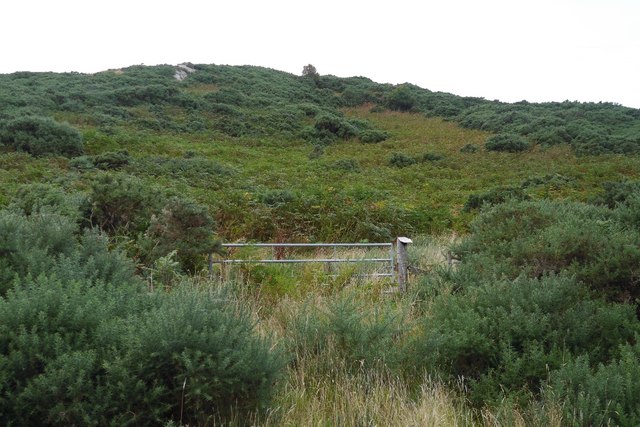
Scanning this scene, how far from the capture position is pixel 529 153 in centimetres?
2522

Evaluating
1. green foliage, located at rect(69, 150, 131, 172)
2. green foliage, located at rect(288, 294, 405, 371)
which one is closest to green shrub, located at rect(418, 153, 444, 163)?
green foliage, located at rect(69, 150, 131, 172)

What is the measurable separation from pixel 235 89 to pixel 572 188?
25.6 meters

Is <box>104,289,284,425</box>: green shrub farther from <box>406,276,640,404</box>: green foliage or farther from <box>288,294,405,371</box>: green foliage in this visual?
<box>406,276,640,404</box>: green foliage

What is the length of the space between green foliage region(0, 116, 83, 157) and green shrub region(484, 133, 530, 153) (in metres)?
17.5

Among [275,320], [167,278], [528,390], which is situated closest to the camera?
[528,390]

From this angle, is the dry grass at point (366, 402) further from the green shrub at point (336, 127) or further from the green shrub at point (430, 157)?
the green shrub at point (336, 127)

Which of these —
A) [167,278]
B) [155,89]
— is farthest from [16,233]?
[155,89]

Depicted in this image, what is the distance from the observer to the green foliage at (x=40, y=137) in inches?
709

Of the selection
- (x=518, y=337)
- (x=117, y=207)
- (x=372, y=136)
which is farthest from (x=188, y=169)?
(x=518, y=337)

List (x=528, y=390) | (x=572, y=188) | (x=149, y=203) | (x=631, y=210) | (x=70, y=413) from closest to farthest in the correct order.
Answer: (x=70, y=413)
(x=528, y=390)
(x=631, y=210)
(x=149, y=203)
(x=572, y=188)

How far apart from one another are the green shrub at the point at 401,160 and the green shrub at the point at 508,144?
482 centimetres

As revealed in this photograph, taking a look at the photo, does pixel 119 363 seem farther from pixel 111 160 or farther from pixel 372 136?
pixel 372 136

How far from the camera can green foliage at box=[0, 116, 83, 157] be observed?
709 inches

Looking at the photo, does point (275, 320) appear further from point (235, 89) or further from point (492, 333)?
point (235, 89)
